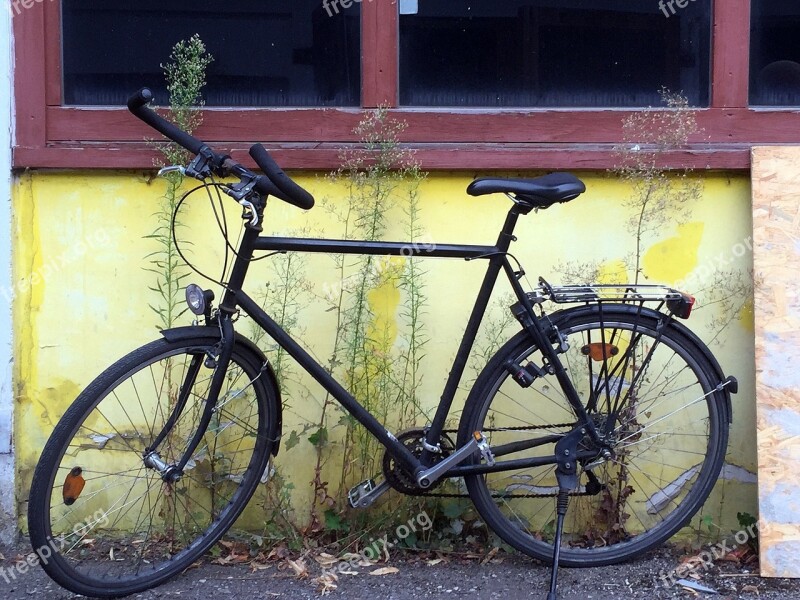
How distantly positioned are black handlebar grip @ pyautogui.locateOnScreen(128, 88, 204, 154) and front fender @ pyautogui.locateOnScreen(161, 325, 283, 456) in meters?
0.60

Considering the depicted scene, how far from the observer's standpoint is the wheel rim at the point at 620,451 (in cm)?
359

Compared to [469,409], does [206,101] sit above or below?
above

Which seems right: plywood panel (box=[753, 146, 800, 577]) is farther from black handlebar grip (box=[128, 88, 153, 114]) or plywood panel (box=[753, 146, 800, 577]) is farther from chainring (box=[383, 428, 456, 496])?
black handlebar grip (box=[128, 88, 153, 114])

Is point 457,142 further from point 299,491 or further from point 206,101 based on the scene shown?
point 299,491

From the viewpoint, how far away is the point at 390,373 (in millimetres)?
3859

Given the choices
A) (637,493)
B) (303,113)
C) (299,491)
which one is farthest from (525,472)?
(303,113)

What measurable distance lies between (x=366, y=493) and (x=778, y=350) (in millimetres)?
1659

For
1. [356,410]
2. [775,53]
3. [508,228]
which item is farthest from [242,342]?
[775,53]

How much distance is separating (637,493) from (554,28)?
78.0 inches

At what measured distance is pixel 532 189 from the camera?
321cm

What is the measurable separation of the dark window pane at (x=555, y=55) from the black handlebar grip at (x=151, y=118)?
117 cm

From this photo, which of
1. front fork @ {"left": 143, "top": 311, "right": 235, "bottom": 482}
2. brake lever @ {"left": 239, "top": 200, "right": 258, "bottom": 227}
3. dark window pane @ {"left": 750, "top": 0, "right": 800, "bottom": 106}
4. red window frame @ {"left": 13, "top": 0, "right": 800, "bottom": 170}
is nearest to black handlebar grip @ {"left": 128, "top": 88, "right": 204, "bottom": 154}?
brake lever @ {"left": 239, "top": 200, "right": 258, "bottom": 227}

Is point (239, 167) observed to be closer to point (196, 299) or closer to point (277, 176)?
point (277, 176)

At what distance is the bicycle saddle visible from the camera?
320 centimetres
